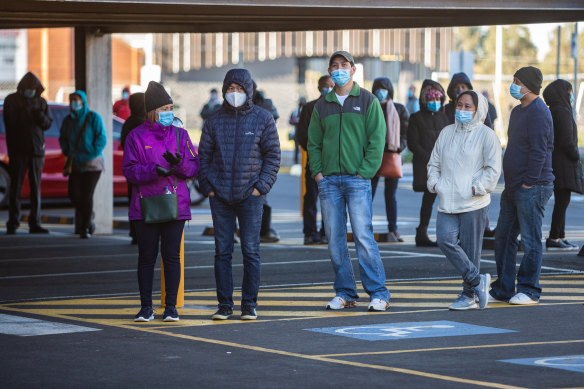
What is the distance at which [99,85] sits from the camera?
59.8 feet

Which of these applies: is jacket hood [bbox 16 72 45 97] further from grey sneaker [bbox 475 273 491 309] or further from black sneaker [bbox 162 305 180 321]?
grey sneaker [bbox 475 273 491 309]

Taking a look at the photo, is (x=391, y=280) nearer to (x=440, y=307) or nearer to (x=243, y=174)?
(x=440, y=307)

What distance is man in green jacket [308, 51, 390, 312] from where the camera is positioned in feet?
33.9

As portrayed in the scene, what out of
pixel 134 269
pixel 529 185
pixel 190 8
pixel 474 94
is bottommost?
pixel 134 269

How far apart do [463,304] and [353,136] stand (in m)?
1.58

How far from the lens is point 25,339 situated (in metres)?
8.88

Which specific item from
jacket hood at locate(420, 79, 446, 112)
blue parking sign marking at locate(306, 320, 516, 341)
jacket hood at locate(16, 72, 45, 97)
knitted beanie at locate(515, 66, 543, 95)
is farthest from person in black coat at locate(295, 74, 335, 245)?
blue parking sign marking at locate(306, 320, 516, 341)

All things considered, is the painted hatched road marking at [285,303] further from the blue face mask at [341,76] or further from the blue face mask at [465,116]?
the blue face mask at [341,76]

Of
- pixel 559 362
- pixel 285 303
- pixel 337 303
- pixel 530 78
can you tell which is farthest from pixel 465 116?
pixel 559 362

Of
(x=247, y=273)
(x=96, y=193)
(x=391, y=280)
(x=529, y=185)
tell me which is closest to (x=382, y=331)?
(x=247, y=273)

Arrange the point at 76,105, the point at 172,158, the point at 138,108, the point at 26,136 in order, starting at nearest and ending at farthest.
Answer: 1. the point at 172,158
2. the point at 138,108
3. the point at 76,105
4. the point at 26,136

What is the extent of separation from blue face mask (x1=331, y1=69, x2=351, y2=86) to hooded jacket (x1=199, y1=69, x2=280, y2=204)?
0.68 m

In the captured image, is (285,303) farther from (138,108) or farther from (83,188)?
(83,188)

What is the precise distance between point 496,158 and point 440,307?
4.15ft
